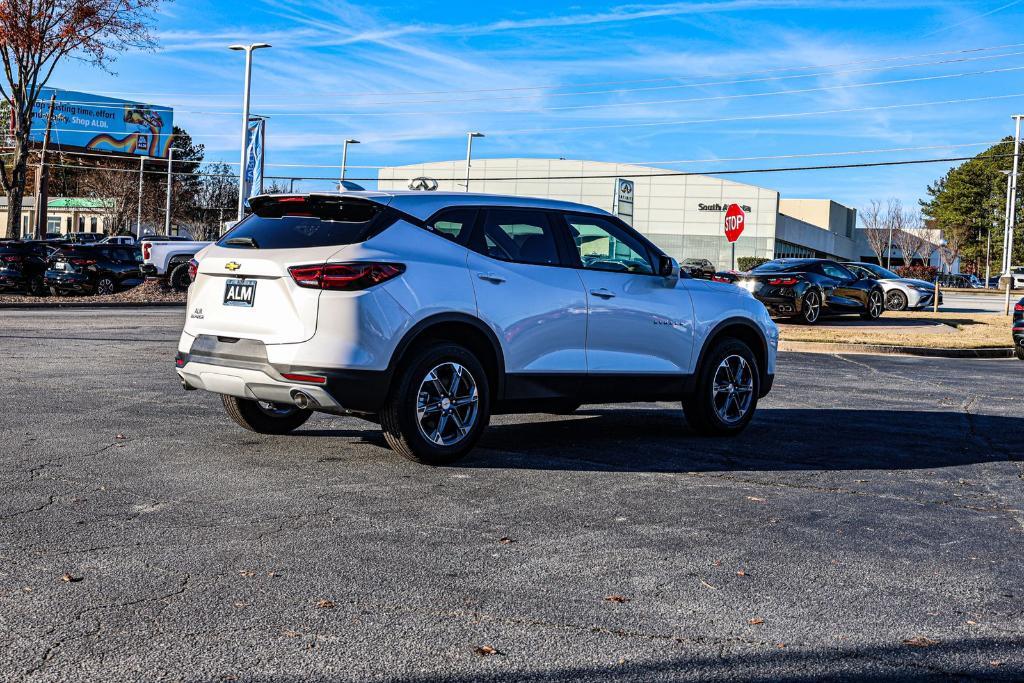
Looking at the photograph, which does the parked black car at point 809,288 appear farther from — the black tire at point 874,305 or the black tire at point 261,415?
the black tire at point 261,415

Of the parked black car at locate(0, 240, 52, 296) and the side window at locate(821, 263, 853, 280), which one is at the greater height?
the side window at locate(821, 263, 853, 280)

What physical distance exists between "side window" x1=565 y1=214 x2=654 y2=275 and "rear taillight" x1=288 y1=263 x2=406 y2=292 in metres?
1.92

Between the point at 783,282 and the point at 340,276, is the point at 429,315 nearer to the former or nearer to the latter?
the point at 340,276

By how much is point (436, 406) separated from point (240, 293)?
4.70 feet

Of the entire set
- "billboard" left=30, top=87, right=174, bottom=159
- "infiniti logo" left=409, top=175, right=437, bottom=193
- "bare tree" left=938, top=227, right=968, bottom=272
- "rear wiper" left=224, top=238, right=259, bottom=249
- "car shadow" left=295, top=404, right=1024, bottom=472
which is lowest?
"car shadow" left=295, top=404, right=1024, bottom=472

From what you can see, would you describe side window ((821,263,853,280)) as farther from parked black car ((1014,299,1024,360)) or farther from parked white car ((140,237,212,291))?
parked white car ((140,237,212,291))

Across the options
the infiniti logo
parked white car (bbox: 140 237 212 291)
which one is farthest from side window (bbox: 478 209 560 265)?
parked white car (bbox: 140 237 212 291)

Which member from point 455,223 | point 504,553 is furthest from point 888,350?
point 504,553

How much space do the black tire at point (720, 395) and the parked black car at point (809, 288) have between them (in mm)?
13543

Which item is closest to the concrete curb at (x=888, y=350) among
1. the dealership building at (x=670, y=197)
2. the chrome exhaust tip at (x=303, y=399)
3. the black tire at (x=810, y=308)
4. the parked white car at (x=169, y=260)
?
the black tire at (x=810, y=308)

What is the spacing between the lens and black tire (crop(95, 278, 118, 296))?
3171cm

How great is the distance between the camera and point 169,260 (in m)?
33.1

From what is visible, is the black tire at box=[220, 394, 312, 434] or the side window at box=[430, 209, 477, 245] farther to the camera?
the black tire at box=[220, 394, 312, 434]

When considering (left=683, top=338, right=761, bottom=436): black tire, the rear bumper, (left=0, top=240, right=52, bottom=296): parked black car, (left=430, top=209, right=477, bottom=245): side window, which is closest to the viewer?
the rear bumper
